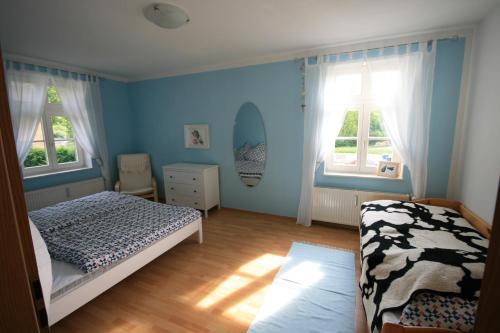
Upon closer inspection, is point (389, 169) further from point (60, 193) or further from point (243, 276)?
point (60, 193)

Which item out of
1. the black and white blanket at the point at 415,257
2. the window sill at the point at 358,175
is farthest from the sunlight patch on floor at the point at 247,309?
the window sill at the point at 358,175

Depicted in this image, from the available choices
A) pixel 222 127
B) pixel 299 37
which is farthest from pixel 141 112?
pixel 299 37

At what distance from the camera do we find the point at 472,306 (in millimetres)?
1184

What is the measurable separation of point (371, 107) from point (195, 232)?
2756mm

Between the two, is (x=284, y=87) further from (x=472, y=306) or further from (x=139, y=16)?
(x=472, y=306)

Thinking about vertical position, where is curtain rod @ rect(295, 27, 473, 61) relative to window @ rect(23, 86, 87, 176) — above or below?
above

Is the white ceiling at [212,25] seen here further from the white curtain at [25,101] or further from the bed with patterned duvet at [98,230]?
the bed with patterned duvet at [98,230]

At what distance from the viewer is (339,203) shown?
3074 millimetres

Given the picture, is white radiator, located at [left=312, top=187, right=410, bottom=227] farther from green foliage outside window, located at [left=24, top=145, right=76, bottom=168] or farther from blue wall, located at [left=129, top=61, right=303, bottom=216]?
green foliage outside window, located at [left=24, top=145, right=76, bottom=168]

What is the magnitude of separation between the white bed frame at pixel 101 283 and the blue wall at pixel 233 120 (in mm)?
1668

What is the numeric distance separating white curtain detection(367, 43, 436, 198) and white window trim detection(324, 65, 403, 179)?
12 cm

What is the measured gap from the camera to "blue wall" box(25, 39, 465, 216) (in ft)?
8.54

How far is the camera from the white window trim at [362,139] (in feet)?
9.57

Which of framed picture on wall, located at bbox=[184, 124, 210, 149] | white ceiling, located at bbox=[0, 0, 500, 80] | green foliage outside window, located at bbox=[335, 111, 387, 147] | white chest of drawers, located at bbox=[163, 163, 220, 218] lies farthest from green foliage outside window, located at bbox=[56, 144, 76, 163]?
green foliage outside window, located at bbox=[335, 111, 387, 147]
